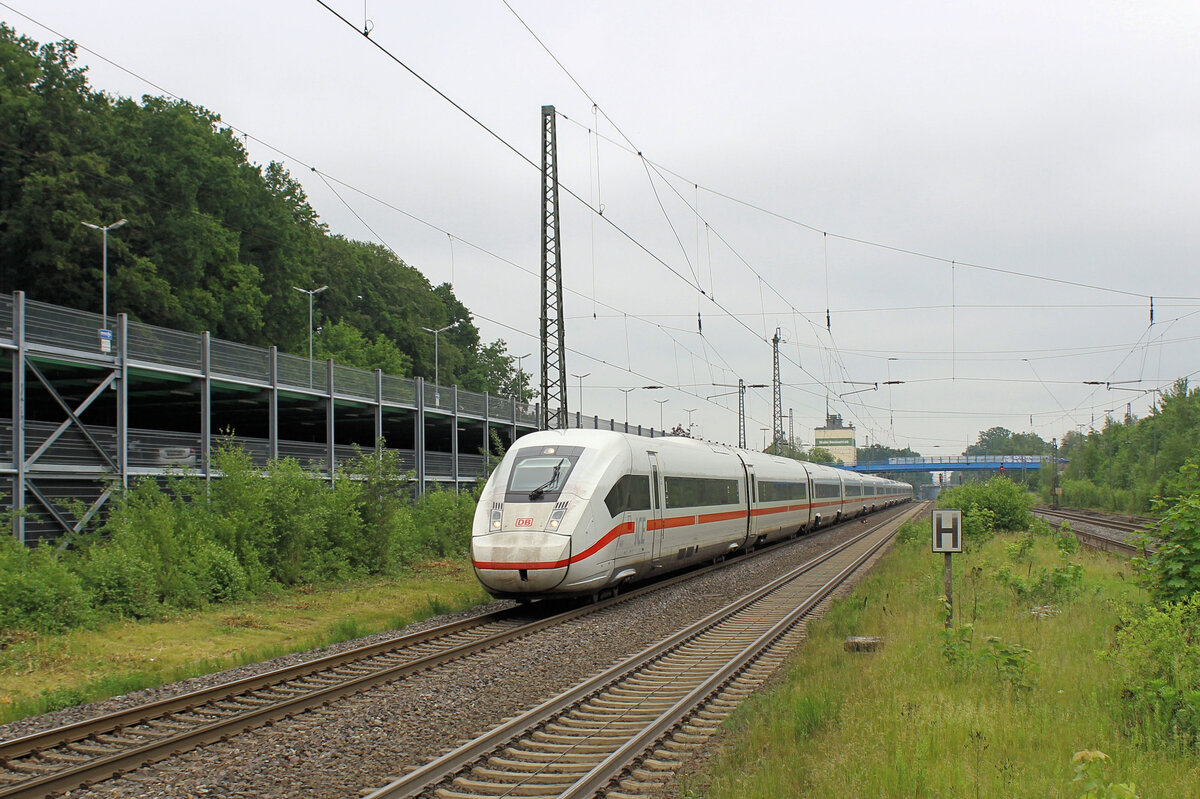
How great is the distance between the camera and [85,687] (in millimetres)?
10766

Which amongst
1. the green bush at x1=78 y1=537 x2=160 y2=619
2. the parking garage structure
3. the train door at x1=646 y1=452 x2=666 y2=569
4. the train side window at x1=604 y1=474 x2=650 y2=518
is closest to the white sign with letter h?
the train side window at x1=604 y1=474 x2=650 y2=518

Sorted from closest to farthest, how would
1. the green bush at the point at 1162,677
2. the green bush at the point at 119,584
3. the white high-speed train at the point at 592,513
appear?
the green bush at the point at 1162,677, the green bush at the point at 119,584, the white high-speed train at the point at 592,513

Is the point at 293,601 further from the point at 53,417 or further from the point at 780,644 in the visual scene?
the point at 53,417

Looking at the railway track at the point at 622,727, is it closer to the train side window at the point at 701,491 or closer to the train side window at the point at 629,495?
the train side window at the point at 629,495

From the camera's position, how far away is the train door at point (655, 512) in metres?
19.9

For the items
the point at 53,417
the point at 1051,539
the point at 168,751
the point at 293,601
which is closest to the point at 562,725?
the point at 168,751

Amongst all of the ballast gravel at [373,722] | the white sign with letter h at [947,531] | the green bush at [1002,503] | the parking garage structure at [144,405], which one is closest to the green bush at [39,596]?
the parking garage structure at [144,405]

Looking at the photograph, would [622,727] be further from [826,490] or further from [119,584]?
[826,490]

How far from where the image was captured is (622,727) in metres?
9.12

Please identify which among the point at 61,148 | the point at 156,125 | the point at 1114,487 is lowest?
the point at 1114,487

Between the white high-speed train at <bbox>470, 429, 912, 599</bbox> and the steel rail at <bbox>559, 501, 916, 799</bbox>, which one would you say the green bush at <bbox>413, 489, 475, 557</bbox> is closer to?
the white high-speed train at <bbox>470, 429, 912, 599</bbox>

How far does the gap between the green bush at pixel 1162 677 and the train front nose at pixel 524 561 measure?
28.5ft

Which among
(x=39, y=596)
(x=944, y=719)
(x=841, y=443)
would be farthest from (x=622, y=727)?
(x=841, y=443)

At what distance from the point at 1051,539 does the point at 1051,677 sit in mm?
24104
